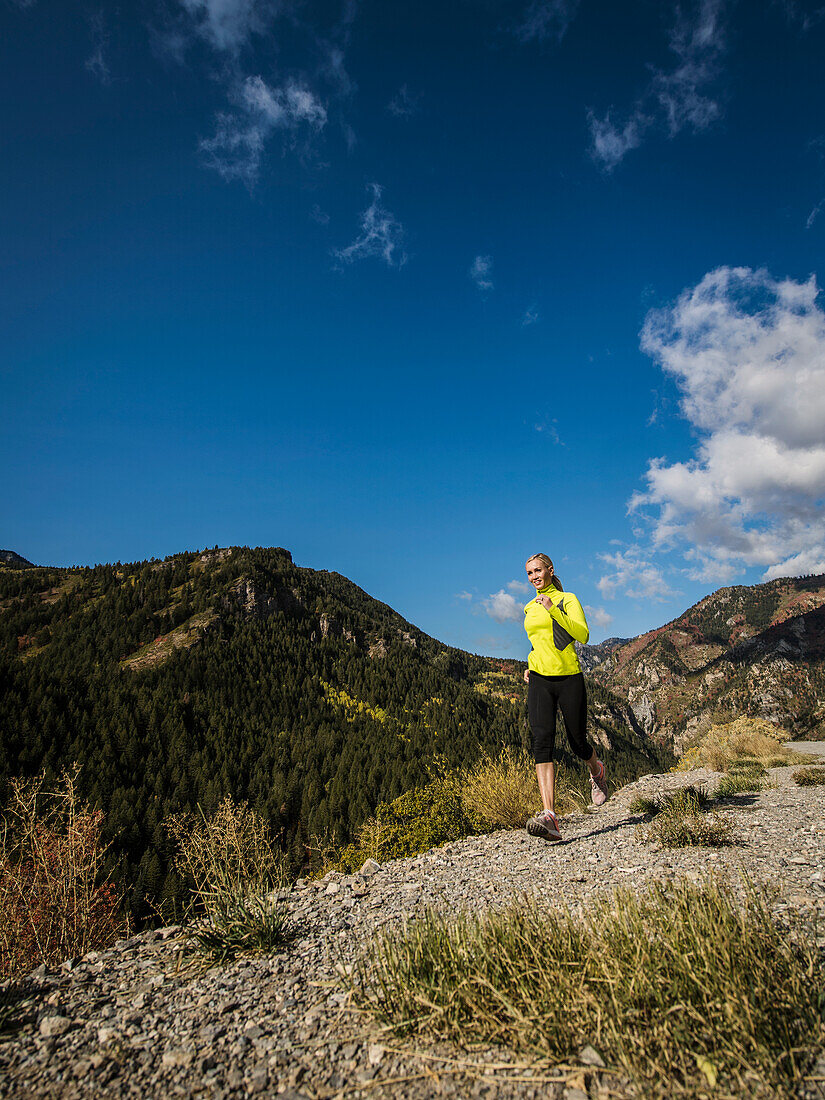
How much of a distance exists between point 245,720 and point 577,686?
126 m

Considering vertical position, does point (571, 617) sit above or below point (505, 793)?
above

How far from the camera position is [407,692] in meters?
148

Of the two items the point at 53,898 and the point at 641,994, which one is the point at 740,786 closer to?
the point at 641,994

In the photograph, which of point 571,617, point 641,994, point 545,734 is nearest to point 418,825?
point 545,734

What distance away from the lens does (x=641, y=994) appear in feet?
6.43

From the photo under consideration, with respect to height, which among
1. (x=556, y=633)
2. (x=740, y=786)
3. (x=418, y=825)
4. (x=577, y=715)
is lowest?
(x=418, y=825)

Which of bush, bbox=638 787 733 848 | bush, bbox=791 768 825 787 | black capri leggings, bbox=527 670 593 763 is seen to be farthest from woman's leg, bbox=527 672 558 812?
bush, bbox=791 768 825 787

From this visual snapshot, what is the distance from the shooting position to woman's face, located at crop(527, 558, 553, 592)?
637cm

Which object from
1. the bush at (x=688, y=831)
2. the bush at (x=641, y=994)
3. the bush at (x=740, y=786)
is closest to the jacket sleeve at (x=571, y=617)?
the bush at (x=688, y=831)

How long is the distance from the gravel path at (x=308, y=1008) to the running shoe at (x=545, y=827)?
0.34 meters

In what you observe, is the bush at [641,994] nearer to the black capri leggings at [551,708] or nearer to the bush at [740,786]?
the black capri leggings at [551,708]

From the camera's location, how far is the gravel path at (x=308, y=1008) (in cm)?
202

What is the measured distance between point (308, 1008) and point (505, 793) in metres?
6.14

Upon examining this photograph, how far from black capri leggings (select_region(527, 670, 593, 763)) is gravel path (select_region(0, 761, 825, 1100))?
114 cm
